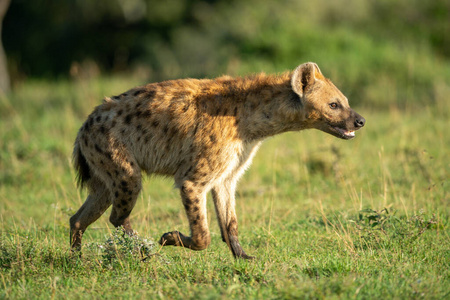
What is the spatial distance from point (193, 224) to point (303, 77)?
1.30m

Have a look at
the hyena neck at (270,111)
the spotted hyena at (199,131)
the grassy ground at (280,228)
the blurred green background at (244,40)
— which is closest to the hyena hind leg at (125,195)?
the spotted hyena at (199,131)

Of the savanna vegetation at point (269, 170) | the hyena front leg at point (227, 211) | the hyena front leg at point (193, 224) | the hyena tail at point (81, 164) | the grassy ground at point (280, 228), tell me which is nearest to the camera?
the grassy ground at point (280, 228)

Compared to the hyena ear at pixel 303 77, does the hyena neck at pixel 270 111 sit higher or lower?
lower

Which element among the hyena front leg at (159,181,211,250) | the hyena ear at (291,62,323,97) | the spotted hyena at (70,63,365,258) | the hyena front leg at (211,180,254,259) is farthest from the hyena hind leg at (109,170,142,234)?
the hyena ear at (291,62,323,97)

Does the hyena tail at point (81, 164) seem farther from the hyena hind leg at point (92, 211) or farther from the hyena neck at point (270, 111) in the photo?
the hyena neck at point (270, 111)

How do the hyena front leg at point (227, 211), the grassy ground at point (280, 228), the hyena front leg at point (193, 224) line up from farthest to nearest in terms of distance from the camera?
the hyena front leg at point (227, 211) → the hyena front leg at point (193, 224) → the grassy ground at point (280, 228)

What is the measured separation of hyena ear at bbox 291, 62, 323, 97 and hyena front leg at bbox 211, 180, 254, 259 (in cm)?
84

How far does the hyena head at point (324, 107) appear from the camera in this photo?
4.22 metres

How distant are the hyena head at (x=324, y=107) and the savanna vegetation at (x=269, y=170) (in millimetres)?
709

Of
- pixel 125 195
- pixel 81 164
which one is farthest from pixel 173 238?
pixel 81 164

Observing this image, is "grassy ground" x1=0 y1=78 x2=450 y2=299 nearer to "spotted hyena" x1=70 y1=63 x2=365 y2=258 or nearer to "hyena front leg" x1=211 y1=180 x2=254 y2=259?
"hyena front leg" x1=211 y1=180 x2=254 y2=259

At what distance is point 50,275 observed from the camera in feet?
12.4

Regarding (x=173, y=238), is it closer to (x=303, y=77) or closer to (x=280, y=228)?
(x=280, y=228)

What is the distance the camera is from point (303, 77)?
14.0ft
